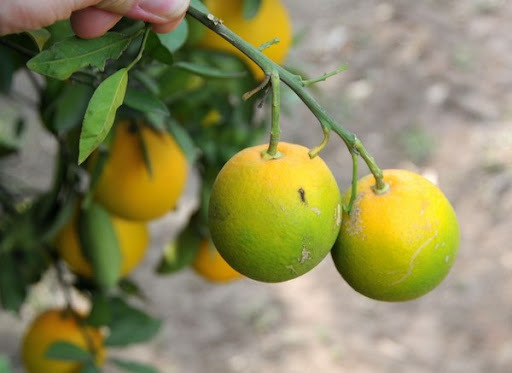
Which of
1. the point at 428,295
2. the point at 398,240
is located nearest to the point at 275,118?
the point at 398,240

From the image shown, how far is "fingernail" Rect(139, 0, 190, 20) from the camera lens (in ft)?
1.75

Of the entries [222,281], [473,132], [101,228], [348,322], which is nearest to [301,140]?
[473,132]

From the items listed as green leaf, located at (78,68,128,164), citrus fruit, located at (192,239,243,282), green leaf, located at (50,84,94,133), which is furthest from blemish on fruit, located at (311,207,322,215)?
citrus fruit, located at (192,239,243,282)

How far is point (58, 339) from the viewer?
3.93 ft

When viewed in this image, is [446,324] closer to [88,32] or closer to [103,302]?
[103,302]

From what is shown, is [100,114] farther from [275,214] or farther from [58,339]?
[58,339]

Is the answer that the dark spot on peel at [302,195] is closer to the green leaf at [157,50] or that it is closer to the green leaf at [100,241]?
the green leaf at [157,50]

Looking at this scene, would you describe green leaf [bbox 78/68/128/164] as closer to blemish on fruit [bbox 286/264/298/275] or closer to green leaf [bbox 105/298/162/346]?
blemish on fruit [bbox 286/264/298/275]

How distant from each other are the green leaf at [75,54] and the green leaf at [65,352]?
63 cm

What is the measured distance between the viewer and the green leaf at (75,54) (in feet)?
1.77

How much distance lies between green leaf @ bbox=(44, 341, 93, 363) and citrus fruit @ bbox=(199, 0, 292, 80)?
48 centimetres

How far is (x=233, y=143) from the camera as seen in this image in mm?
1160

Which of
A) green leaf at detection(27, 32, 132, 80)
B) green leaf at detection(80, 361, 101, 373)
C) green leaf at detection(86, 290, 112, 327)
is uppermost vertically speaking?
green leaf at detection(27, 32, 132, 80)

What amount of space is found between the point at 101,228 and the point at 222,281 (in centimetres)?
27
